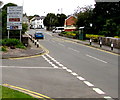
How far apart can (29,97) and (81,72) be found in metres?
6.00

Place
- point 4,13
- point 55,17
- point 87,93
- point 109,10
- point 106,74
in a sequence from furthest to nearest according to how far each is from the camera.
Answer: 1. point 55,17
2. point 109,10
3. point 4,13
4. point 106,74
5. point 87,93

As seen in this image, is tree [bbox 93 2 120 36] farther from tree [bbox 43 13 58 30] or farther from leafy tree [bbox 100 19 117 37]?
tree [bbox 43 13 58 30]

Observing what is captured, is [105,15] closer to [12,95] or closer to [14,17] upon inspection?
[14,17]

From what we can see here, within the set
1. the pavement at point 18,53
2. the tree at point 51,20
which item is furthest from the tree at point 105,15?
the tree at point 51,20

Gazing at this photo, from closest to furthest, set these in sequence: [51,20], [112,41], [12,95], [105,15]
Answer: [12,95]
[112,41]
[105,15]
[51,20]

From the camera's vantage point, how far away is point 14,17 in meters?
27.8

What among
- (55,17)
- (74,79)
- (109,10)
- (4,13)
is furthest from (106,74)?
(55,17)

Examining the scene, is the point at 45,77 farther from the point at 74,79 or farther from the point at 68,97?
the point at 68,97

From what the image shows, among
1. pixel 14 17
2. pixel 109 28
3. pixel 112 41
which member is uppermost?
pixel 14 17

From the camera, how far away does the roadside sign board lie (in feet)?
89.8

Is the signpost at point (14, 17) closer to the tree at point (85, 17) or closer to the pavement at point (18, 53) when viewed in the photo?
the pavement at point (18, 53)

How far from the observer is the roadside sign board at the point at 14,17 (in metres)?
27.4

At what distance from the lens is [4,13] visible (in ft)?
108

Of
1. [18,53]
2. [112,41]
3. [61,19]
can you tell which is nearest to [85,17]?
[112,41]
